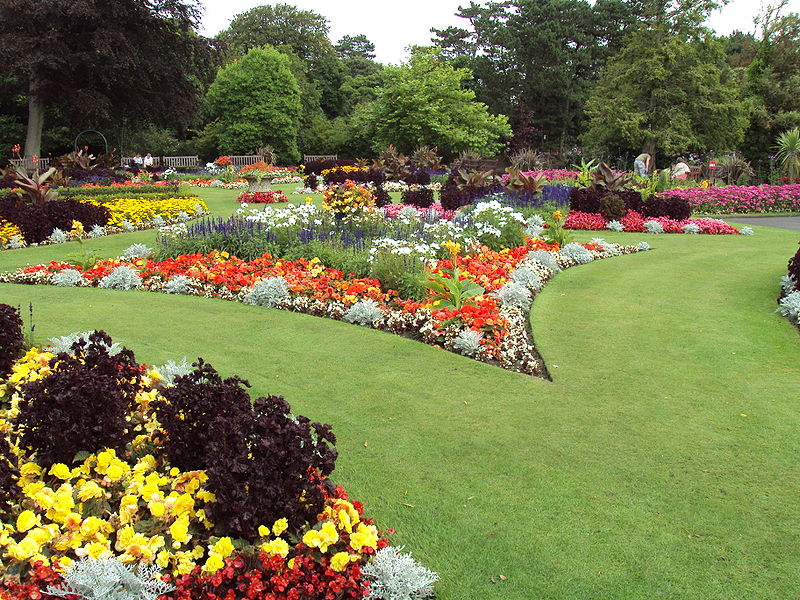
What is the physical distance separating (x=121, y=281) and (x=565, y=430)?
6032 mm

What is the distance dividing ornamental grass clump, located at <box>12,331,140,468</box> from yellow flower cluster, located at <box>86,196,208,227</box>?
1111cm

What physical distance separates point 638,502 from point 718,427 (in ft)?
3.97

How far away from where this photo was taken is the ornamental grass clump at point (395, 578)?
8.02 ft

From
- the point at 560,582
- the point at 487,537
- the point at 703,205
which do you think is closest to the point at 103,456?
the point at 487,537

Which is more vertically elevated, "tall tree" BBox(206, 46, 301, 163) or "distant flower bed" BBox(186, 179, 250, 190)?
"tall tree" BBox(206, 46, 301, 163)

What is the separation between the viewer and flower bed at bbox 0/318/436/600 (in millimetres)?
2318

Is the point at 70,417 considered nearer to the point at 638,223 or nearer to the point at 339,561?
the point at 339,561

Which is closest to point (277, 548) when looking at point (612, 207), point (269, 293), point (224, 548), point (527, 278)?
point (224, 548)

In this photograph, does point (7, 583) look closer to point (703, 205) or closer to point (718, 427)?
point (718, 427)

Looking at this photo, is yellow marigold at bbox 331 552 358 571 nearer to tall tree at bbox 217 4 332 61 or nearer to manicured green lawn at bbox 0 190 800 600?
manicured green lawn at bbox 0 190 800 600


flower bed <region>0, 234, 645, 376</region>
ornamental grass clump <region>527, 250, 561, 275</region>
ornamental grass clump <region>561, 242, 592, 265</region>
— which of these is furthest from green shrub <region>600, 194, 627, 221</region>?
ornamental grass clump <region>527, 250, 561, 275</region>

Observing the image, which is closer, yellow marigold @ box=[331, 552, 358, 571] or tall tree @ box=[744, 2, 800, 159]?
yellow marigold @ box=[331, 552, 358, 571]

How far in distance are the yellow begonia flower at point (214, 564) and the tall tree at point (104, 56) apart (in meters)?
27.5

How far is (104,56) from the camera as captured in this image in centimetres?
2669
